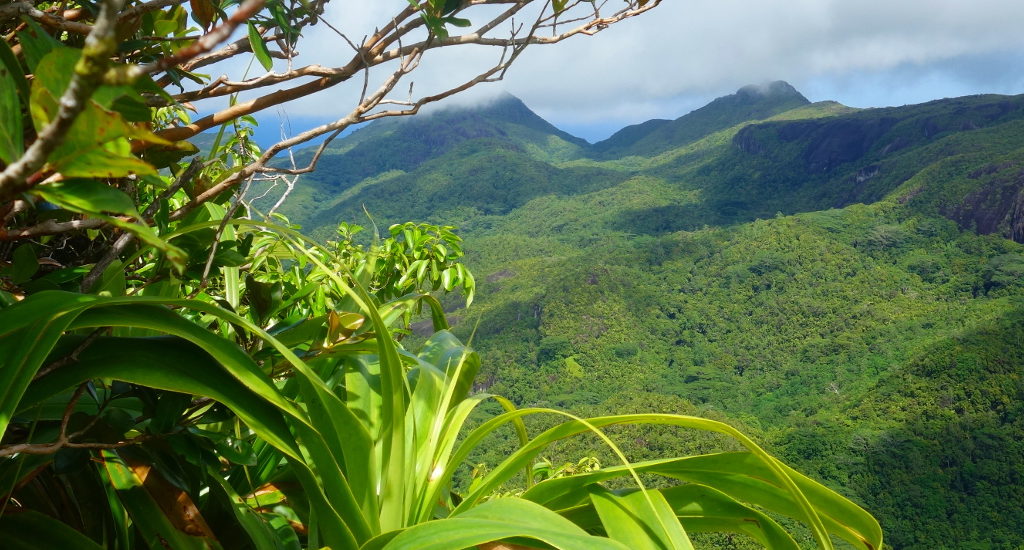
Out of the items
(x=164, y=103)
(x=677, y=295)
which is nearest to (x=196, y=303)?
(x=164, y=103)

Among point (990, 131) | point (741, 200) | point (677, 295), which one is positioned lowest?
point (677, 295)

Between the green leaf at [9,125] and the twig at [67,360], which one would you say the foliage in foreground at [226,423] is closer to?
the twig at [67,360]

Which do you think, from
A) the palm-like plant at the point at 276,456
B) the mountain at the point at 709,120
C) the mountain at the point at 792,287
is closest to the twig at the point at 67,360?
the palm-like plant at the point at 276,456

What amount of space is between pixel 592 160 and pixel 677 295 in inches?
2087

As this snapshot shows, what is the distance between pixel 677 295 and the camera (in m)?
59.4

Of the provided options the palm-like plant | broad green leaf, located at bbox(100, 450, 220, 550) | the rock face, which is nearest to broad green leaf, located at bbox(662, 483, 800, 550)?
the palm-like plant

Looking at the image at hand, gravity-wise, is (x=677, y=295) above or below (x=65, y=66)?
below

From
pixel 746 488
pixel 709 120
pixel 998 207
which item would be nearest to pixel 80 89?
pixel 746 488

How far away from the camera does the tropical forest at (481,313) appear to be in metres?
0.59

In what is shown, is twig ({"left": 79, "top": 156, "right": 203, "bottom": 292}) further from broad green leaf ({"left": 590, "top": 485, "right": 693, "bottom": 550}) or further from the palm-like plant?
broad green leaf ({"left": 590, "top": 485, "right": 693, "bottom": 550})

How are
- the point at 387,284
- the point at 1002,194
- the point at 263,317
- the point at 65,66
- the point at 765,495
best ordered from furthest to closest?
the point at 1002,194 < the point at 387,284 < the point at 263,317 < the point at 765,495 < the point at 65,66

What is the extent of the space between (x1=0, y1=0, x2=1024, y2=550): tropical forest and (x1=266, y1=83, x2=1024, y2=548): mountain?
292mm

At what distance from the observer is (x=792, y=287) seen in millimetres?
56312

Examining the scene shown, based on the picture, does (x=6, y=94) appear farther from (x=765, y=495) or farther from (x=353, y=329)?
(x=765, y=495)
